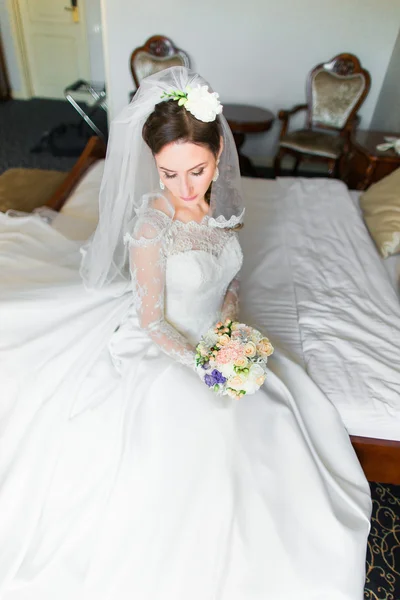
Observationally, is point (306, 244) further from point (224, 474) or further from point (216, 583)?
point (216, 583)

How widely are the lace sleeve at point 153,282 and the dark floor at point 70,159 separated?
3.82ft

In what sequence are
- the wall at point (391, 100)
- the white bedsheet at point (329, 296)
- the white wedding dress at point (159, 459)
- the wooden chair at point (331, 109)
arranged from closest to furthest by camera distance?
1. the white wedding dress at point (159, 459)
2. the white bedsheet at point (329, 296)
3. the wall at point (391, 100)
4. the wooden chair at point (331, 109)

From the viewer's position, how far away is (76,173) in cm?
285

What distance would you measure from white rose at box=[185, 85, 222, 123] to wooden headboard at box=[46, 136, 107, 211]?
5.02ft

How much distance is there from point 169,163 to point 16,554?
1.29m

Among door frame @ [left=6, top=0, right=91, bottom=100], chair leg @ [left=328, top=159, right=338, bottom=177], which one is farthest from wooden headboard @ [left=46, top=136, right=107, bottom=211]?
door frame @ [left=6, top=0, right=91, bottom=100]

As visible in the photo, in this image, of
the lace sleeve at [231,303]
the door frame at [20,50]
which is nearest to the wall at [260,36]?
the door frame at [20,50]

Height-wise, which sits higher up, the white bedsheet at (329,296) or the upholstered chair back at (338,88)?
the upholstered chair back at (338,88)

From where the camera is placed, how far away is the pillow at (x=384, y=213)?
2303 millimetres

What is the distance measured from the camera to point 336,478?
136 centimetres

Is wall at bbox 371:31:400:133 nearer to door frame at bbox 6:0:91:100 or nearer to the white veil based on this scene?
A: the white veil

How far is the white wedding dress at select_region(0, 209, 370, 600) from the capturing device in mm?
1176

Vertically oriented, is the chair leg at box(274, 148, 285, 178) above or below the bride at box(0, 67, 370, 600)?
below

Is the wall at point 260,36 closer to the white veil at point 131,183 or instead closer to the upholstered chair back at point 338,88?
the upholstered chair back at point 338,88
